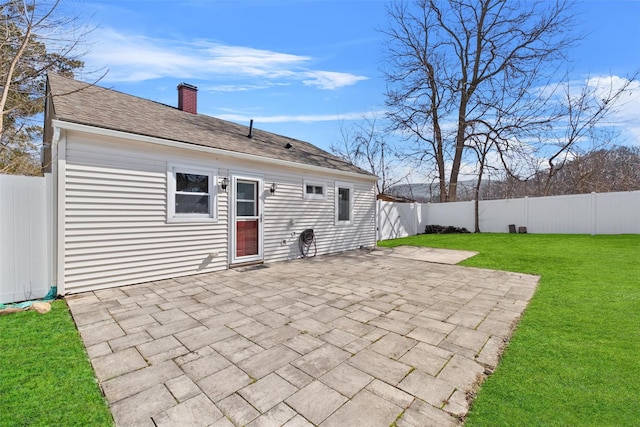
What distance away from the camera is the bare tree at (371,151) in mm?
19469

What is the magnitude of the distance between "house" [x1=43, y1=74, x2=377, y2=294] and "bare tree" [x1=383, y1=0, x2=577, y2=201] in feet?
35.0

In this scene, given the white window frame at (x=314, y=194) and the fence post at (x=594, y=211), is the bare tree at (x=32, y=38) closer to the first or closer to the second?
the white window frame at (x=314, y=194)

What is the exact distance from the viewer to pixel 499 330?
2.99 metres

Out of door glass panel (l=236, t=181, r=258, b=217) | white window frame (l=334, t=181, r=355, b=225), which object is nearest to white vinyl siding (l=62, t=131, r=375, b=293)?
door glass panel (l=236, t=181, r=258, b=217)

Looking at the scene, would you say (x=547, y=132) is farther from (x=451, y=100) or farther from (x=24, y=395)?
(x=24, y=395)

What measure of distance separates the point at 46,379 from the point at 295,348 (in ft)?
6.06

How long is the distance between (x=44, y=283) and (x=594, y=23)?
18.8 m

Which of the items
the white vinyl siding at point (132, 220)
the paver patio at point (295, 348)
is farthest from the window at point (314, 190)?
the paver patio at point (295, 348)

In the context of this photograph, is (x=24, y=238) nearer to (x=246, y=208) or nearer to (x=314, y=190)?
(x=246, y=208)

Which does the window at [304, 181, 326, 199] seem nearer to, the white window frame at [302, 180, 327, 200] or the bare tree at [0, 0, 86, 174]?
the white window frame at [302, 180, 327, 200]

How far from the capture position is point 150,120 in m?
5.64

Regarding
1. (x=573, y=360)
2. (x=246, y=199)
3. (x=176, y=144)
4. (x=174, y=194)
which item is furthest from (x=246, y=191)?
(x=573, y=360)

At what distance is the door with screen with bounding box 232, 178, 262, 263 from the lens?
6066 millimetres

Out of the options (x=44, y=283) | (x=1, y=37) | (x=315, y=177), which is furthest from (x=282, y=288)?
(x=1, y=37)
